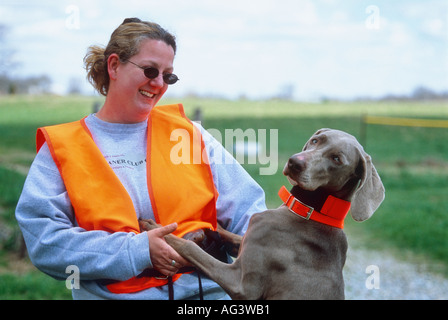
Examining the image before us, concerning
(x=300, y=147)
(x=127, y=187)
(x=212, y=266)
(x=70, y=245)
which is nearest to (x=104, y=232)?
(x=70, y=245)

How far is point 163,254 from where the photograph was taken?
2484 millimetres

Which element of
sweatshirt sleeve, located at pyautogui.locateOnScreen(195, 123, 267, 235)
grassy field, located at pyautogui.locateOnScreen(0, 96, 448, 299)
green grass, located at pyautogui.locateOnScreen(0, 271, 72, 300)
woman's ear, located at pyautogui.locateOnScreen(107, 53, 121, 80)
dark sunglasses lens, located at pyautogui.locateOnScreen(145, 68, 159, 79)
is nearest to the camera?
dark sunglasses lens, located at pyautogui.locateOnScreen(145, 68, 159, 79)

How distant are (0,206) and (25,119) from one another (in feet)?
44.2

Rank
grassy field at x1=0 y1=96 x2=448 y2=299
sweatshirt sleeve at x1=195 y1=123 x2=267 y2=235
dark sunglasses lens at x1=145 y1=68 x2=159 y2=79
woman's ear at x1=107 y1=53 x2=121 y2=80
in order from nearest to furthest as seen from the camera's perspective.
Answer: dark sunglasses lens at x1=145 y1=68 x2=159 y2=79 < woman's ear at x1=107 y1=53 x2=121 y2=80 < sweatshirt sleeve at x1=195 y1=123 x2=267 y2=235 < grassy field at x1=0 y1=96 x2=448 y2=299

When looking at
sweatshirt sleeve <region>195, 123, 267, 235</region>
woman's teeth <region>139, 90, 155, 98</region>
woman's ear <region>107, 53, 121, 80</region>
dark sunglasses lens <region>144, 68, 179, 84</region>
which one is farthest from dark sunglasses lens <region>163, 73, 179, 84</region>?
sweatshirt sleeve <region>195, 123, 267, 235</region>

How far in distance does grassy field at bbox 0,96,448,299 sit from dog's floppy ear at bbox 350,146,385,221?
12.6ft

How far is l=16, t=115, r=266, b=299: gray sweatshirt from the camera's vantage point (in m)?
2.45

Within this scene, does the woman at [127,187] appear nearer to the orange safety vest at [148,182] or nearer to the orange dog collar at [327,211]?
the orange safety vest at [148,182]

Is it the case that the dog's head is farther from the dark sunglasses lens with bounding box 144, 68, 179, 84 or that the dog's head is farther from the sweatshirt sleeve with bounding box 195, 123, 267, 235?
the dark sunglasses lens with bounding box 144, 68, 179, 84

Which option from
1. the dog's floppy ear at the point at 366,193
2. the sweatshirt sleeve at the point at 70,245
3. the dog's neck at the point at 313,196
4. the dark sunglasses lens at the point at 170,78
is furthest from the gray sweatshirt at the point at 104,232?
the dog's floppy ear at the point at 366,193

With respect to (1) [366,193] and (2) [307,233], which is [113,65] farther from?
(1) [366,193]

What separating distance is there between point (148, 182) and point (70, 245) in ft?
1.64

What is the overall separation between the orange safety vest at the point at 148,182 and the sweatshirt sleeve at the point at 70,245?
0.09 m
